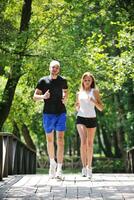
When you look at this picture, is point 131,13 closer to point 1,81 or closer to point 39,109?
point 1,81

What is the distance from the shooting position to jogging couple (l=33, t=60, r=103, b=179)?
9133 millimetres

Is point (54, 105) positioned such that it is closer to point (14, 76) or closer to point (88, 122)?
point (88, 122)

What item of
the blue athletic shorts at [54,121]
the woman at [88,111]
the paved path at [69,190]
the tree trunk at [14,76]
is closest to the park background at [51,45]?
the tree trunk at [14,76]

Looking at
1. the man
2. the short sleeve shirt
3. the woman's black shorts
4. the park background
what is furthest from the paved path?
the park background

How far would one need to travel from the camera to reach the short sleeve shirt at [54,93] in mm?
9133

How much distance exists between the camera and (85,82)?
31.7ft

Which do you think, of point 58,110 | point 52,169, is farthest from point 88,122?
point 52,169

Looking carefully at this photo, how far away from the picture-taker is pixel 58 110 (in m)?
9.14

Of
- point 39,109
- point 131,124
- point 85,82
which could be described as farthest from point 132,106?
point 85,82

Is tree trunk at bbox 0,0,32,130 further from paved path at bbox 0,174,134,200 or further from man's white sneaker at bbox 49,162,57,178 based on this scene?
paved path at bbox 0,174,134,200

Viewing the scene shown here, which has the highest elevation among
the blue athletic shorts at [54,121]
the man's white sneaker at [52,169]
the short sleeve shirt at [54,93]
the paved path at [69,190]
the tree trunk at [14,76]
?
the tree trunk at [14,76]

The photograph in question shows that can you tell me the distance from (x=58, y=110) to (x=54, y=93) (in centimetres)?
30

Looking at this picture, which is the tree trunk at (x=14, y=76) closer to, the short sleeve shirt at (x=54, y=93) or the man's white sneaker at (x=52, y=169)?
the short sleeve shirt at (x=54, y=93)

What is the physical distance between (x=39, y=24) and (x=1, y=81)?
7.24 m
